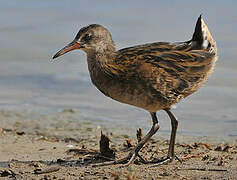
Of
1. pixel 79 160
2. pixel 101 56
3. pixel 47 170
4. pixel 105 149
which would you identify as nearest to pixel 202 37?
pixel 101 56

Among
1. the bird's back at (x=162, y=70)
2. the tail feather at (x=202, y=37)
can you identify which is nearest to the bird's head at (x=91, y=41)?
the bird's back at (x=162, y=70)

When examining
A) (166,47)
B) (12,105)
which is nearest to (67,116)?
(12,105)

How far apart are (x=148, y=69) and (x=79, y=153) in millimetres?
1877

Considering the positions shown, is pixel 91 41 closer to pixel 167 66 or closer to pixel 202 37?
pixel 167 66

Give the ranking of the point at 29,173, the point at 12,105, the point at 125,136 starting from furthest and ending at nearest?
the point at 12,105 → the point at 125,136 → the point at 29,173

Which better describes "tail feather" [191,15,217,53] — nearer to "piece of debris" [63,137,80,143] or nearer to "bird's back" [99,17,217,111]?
"bird's back" [99,17,217,111]

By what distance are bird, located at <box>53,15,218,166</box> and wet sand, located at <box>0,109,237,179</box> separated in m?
0.48

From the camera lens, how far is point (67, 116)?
12.6 metres

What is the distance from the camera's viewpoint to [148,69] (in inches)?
298

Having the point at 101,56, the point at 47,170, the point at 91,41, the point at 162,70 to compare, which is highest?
the point at 91,41

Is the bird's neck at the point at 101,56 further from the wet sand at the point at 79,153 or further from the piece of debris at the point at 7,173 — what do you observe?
the piece of debris at the point at 7,173

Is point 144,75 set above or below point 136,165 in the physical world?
above

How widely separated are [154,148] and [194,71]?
1676 mm

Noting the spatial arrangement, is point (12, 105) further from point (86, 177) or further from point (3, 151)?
point (86, 177)
